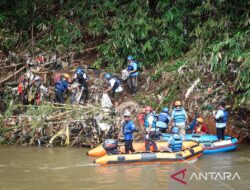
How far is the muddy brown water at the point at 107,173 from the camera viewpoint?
11266 millimetres

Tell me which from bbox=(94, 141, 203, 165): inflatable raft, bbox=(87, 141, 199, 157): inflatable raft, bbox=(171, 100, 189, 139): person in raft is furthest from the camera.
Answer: bbox=(171, 100, 189, 139): person in raft

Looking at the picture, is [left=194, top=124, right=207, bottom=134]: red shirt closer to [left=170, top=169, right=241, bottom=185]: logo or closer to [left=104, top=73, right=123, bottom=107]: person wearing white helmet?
[left=104, top=73, right=123, bottom=107]: person wearing white helmet

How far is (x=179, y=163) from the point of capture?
13.2 meters

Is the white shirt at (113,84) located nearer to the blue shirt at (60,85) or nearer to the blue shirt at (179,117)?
the blue shirt at (60,85)

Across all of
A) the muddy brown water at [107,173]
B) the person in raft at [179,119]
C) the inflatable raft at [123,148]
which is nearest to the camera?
the muddy brown water at [107,173]

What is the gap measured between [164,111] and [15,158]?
449cm

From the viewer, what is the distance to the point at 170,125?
16.2 m

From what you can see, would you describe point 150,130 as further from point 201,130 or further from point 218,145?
point 201,130

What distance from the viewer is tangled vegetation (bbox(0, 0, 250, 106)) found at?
16844mm

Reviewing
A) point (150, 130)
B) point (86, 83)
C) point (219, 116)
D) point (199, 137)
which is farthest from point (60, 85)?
point (219, 116)

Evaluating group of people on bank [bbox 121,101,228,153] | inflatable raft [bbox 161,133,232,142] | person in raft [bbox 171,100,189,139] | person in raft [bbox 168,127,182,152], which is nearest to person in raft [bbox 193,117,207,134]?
group of people on bank [bbox 121,101,228,153]

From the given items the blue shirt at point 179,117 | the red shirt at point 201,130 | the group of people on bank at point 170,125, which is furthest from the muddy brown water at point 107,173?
the red shirt at point 201,130

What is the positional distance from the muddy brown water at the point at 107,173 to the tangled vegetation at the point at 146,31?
3053mm

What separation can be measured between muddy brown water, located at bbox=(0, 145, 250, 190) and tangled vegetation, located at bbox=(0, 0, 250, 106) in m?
3.05
